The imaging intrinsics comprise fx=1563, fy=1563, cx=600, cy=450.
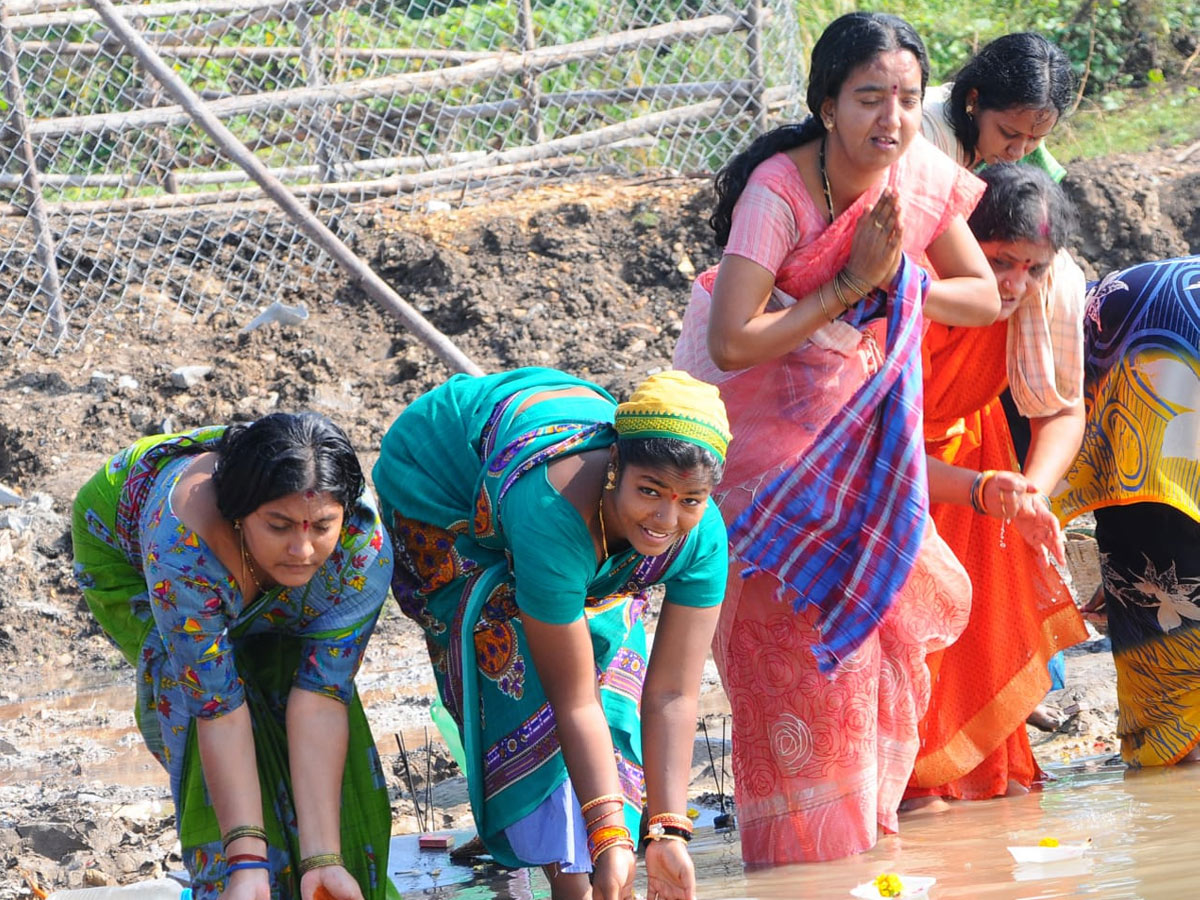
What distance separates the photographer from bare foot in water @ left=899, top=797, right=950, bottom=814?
4.19 m

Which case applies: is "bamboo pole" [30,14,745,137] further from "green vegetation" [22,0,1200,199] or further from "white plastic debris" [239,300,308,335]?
"white plastic debris" [239,300,308,335]

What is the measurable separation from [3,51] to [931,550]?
5.33 meters

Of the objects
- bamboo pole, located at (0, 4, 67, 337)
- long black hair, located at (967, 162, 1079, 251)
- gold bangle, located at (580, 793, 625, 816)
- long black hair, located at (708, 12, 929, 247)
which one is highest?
bamboo pole, located at (0, 4, 67, 337)

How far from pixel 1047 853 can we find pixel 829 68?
1.93 meters

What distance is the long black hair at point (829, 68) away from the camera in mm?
3635

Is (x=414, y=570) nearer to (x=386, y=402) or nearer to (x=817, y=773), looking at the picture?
(x=817, y=773)

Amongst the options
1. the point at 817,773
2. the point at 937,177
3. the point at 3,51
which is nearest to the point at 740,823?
the point at 817,773

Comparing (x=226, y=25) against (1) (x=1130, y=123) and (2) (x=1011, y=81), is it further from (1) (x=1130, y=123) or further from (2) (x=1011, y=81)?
(1) (x=1130, y=123)

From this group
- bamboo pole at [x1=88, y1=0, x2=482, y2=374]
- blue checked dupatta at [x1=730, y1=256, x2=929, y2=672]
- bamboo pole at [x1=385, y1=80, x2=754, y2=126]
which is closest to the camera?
blue checked dupatta at [x1=730, y1=256, x2=929, y2=672]

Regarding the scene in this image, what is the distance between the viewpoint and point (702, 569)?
3162 millimetres

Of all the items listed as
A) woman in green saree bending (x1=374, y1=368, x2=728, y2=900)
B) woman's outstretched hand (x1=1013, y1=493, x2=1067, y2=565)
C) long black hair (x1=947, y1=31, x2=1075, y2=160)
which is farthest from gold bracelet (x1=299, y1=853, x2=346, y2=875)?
long black hair (x1=947, y1=31, x2=1075, y2=160)

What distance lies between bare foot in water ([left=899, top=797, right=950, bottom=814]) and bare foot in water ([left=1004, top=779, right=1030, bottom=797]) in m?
0.23

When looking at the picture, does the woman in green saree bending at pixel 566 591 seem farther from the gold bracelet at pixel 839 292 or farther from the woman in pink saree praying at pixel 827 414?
the gold bracelet at pixel 839 292

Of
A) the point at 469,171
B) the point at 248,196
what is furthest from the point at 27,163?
the point at 469,171
